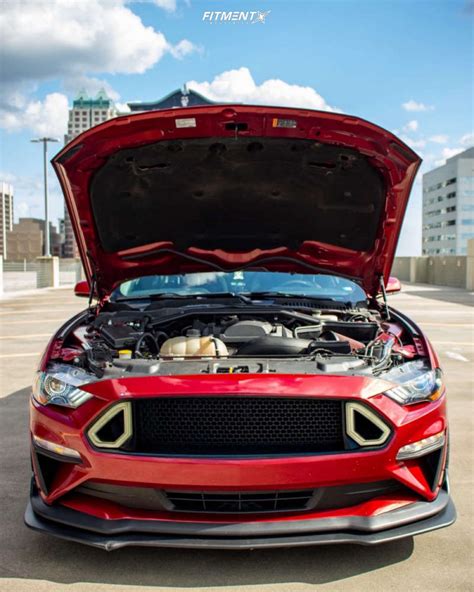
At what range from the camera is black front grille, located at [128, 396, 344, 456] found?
8.05 feet

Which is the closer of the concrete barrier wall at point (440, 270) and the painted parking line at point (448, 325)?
the painted parking line at point (448, 325)

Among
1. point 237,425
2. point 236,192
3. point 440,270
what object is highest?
point 236,192

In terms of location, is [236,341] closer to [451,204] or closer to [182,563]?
[182,563]

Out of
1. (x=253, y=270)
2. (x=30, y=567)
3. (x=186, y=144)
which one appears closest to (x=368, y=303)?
(x=253, y=270)

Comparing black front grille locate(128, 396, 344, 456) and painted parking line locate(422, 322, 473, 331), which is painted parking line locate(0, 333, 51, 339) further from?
black front grille locate(128, 396, 344, 456)

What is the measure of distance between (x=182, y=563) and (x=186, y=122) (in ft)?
6.84

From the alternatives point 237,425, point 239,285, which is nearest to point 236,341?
point 237,425

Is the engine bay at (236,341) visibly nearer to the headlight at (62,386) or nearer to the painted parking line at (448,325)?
the headlight at (62,386)

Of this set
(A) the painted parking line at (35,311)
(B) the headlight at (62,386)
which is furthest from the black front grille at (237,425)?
(A) the painted parking line at (35,311)

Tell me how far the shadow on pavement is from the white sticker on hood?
205 cm

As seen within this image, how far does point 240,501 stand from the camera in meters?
2.39

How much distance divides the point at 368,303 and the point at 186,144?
160 cm

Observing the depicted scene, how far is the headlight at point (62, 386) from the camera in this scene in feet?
8.27

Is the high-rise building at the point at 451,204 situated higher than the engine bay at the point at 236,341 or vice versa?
the high-rise building at the point at 451,204
